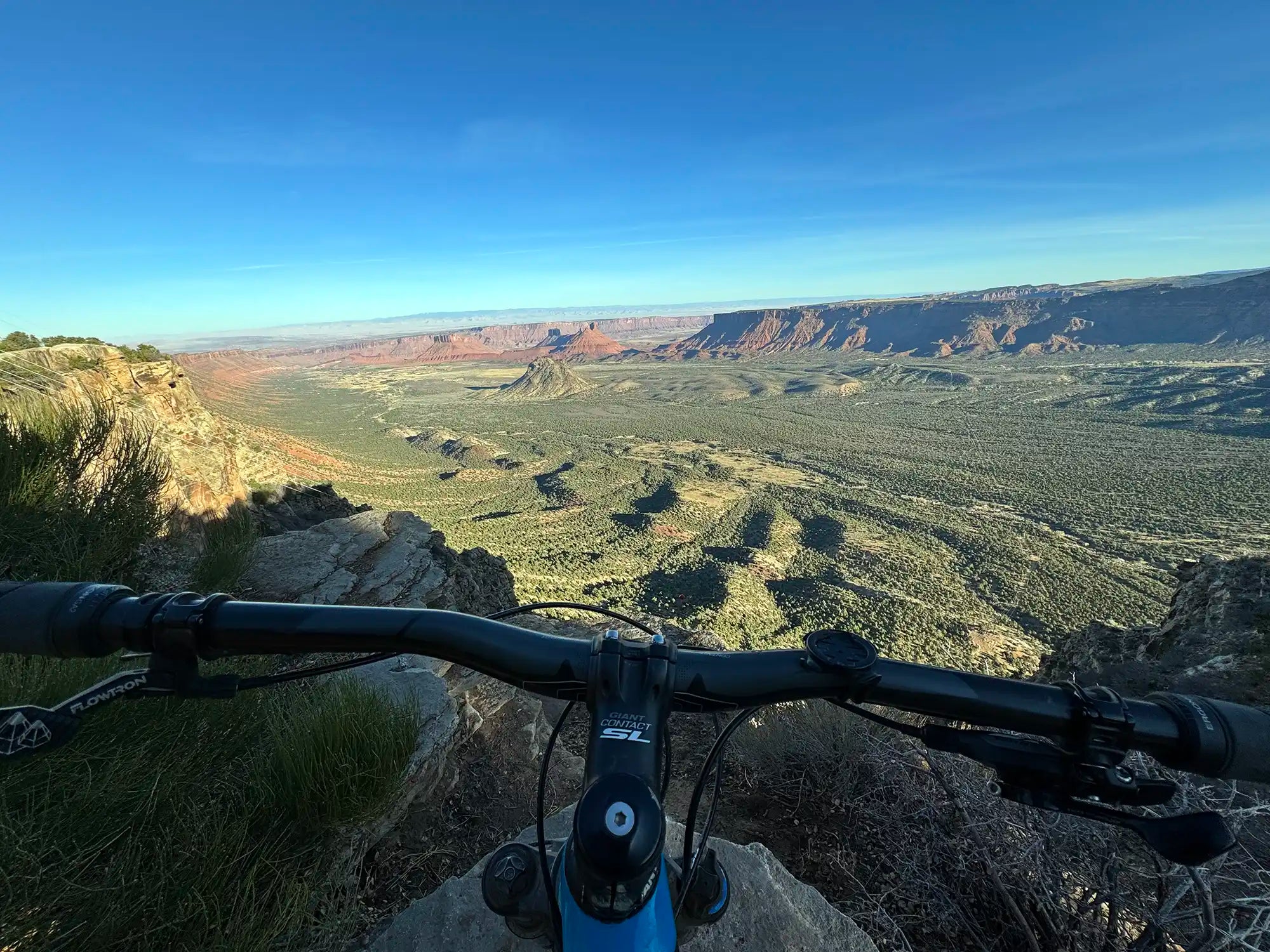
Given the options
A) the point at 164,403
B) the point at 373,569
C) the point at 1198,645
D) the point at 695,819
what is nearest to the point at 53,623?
the point at 695,819

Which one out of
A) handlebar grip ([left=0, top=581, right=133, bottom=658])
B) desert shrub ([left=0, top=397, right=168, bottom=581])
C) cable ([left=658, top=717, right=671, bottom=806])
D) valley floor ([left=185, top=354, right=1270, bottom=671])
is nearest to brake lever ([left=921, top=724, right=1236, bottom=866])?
cable ([left=658, top=717, right=671, bottom=806])

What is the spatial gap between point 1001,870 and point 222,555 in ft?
24.6

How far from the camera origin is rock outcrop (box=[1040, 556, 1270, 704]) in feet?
19.1

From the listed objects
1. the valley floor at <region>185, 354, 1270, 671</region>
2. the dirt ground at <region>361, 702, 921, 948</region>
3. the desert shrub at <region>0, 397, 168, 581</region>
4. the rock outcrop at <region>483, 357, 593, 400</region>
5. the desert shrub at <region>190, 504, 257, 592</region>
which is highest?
the desert shrub at <region>0, 397, 168, 581</region>

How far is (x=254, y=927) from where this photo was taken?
6.27 ft

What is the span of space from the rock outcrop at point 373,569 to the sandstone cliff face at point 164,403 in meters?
1.55

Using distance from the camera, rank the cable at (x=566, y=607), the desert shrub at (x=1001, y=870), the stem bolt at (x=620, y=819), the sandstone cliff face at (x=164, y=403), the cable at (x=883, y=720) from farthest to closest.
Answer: the sandstone cliff face at (x=164, y=403) → the desert shrub at (x=1001, y=870) → the cable at (x=566, y=607) → the cable at (x=883, y=720) → the stem bolt at (x=620, y=819)

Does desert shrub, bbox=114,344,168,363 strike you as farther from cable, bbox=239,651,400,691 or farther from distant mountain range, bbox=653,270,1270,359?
distant mountain range, bbox=653,270,1270,359

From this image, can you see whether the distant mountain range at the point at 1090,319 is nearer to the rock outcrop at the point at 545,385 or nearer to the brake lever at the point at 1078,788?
the rock outcrop at the point at 545,385

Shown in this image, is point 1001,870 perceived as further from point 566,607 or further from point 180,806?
point 180,806

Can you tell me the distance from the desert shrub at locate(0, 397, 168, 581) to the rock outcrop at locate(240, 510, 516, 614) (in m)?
2.16

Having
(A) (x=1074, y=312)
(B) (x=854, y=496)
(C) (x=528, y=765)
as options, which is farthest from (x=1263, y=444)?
(A) (x=1074, y=312)

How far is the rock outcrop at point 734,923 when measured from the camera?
2211mm

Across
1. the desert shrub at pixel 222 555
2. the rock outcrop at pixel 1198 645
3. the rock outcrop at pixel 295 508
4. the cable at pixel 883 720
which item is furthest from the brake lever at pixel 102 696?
the rock outcrop at pixel 295 508
